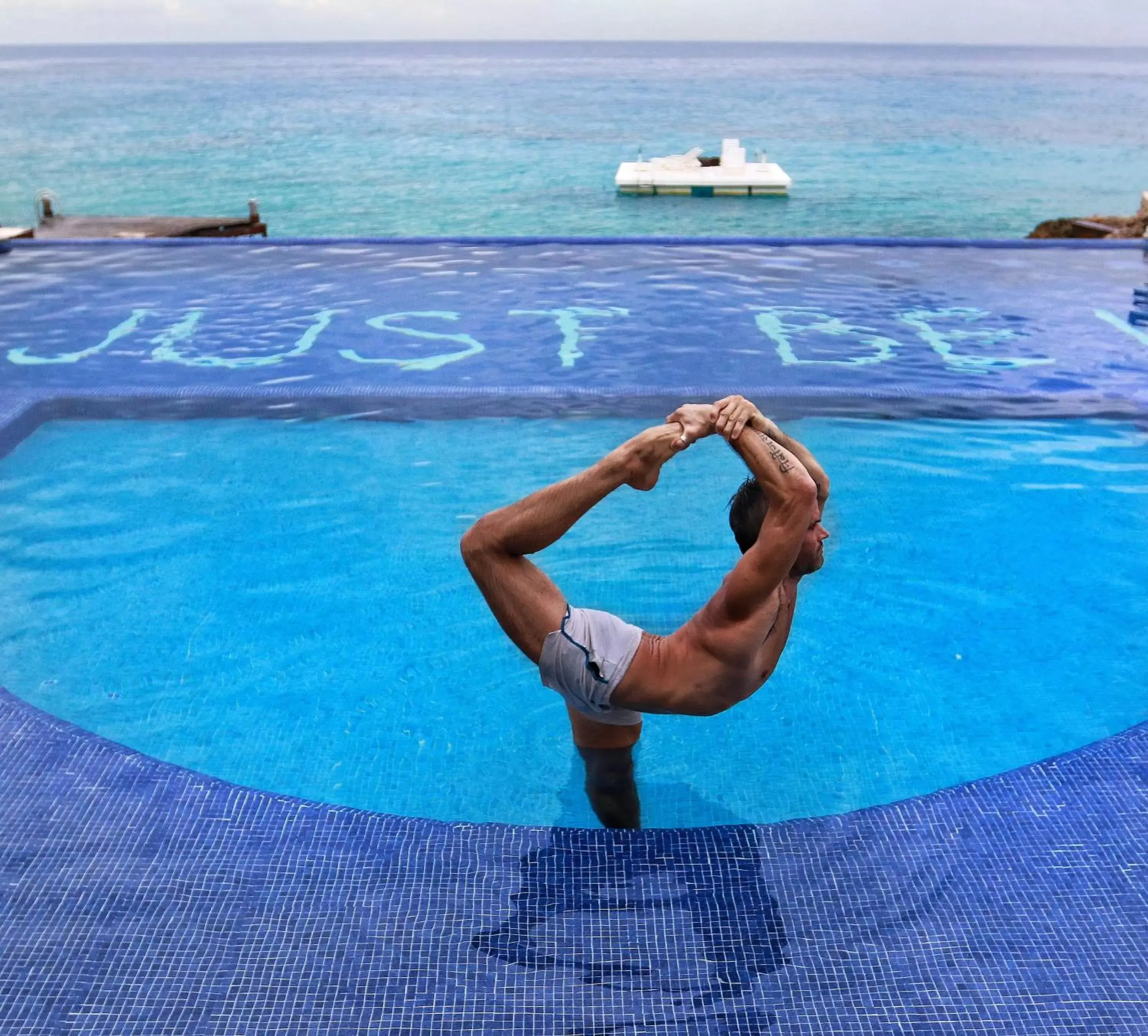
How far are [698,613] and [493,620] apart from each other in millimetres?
2273

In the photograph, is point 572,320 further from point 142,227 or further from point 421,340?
point 142,227

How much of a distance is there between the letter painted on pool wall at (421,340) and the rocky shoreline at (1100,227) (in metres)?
8.48

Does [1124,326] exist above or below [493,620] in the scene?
below

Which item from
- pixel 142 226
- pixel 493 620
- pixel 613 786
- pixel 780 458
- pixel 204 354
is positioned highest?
pixel 780 458

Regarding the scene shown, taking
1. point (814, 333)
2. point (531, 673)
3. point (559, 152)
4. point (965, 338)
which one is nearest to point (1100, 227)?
point (965, 338)

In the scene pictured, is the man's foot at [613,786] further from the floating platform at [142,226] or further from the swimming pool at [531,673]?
the floating platform at [142,226]

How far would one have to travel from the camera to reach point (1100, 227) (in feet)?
46.2

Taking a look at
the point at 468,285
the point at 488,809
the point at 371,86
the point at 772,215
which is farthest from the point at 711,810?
the point at 371,86

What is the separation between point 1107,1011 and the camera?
8.51ft

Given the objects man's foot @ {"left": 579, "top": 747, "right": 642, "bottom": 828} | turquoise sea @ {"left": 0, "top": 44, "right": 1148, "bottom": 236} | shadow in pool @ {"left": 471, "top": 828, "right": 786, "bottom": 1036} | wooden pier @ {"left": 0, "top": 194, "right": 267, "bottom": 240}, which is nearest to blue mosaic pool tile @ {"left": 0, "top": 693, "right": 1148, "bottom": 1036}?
shadow in pool @ {"left": 471, "top": 828, "right": 786, "bottom": 1036}

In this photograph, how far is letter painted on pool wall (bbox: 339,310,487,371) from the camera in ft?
25.8

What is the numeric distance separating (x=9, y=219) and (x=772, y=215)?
18604 millimetres

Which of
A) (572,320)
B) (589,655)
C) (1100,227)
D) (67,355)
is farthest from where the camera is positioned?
(1100,227)

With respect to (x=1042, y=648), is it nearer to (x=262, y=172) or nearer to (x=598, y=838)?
(x=598, y=838)
